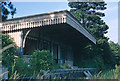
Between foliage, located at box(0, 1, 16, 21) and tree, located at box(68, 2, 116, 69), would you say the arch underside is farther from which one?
foliage, located at box(0, 1, 16, 21)

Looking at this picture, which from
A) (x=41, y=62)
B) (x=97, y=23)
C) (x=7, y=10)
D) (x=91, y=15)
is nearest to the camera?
(x=41, y=62)

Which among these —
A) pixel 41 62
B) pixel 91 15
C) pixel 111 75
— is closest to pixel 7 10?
pixel 91 15

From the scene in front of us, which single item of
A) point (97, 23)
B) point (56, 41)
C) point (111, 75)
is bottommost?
point (111, 75)

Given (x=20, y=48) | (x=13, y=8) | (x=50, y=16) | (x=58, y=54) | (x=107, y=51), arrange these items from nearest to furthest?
(x=50, y=16)
(x=20, y=48)
(x=58, y=54)
(x=13, y=8)
(x=107, y=51)

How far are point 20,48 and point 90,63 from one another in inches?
323

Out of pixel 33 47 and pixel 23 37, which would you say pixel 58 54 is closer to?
pixel 33 47

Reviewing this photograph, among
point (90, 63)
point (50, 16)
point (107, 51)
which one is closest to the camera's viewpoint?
point (50, 16)

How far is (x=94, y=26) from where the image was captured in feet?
76.8

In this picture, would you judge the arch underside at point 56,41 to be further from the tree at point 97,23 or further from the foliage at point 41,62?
the tree at point 97,23

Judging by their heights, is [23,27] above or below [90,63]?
above

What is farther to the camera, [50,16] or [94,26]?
[94,26]

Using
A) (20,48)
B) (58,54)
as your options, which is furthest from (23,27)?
(58,54)

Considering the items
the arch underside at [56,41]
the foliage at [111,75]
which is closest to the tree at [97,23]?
the arch underside at [56,41]

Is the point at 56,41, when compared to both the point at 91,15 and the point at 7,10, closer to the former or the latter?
the point at 7,10
